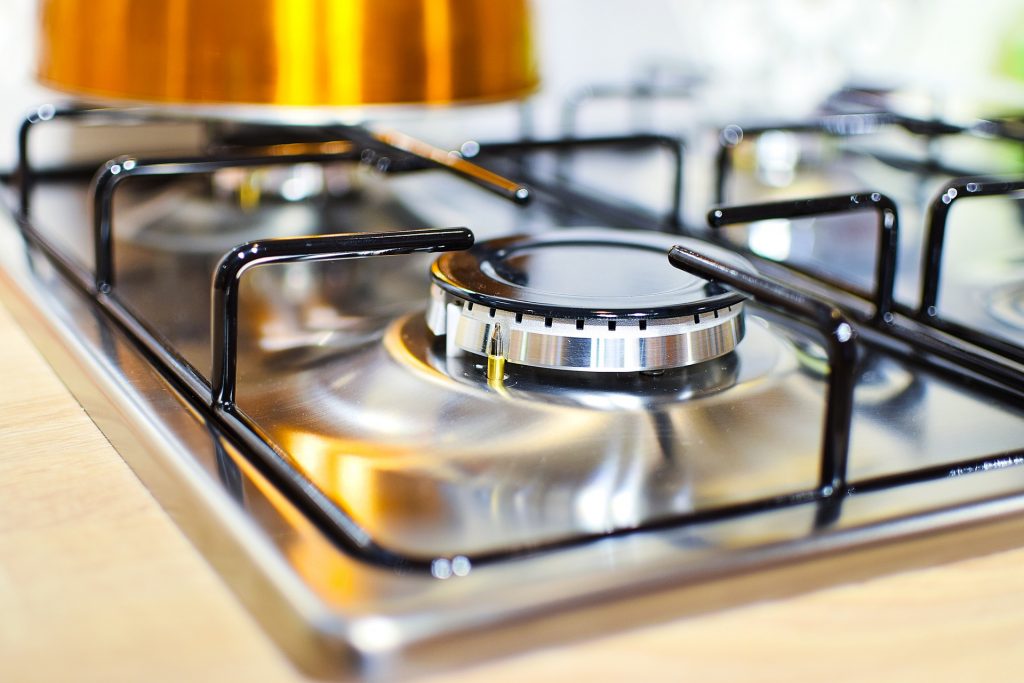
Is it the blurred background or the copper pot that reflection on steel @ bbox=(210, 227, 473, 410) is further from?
the blurred background

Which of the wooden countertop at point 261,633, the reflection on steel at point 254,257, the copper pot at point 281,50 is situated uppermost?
the copper pot at point 281,50

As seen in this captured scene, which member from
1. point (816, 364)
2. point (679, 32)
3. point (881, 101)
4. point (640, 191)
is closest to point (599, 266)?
point (816, 364)

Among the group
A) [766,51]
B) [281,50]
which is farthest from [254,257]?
[766,51]

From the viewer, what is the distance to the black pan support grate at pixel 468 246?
0.47 m

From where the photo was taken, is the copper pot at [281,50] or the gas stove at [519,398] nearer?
the gas stove at [519,398]

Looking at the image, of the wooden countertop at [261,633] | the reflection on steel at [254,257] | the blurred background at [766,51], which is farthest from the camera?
the blurred background at [766,51]

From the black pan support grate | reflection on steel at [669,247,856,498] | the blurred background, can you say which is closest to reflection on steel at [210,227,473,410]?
the black pan support grate

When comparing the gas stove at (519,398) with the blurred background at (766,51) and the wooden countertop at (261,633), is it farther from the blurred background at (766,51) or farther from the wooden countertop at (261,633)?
the blurred background at (766,51)

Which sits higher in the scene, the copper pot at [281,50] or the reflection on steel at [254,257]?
the copper pot at [281,50]

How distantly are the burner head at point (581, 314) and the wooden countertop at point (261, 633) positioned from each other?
6.8 inches

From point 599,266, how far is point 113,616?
36 centimetres

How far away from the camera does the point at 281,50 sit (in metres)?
0.57

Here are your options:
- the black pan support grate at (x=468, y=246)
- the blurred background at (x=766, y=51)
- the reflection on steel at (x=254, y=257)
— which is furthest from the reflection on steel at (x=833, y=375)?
the blurred background at (x=766, y=51)

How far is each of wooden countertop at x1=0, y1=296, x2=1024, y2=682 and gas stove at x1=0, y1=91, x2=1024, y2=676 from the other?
1 cm
